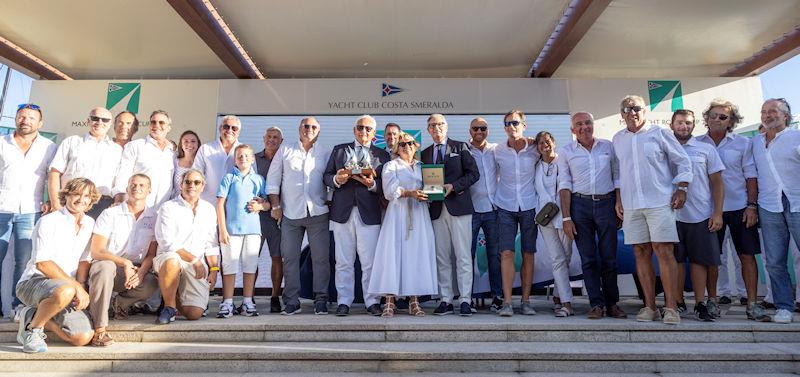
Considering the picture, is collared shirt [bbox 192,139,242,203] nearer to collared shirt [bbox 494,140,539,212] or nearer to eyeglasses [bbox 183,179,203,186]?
eyeglasses [bbox 183,179,203,186]

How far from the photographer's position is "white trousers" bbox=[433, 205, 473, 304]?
12.4 feet

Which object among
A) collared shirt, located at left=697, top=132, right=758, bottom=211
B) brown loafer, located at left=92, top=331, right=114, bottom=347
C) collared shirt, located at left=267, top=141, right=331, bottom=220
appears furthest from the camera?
collared shirt, located at left=267, top=141, right=331, bottom=220

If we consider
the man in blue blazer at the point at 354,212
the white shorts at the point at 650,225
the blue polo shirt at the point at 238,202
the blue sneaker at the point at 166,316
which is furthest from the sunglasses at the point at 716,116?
the blue sneaker at the point at 166,316

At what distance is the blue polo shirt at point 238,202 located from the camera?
12.4 feet

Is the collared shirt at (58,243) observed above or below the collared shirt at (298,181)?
below

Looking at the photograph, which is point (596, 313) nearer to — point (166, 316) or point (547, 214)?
point (547, 214)

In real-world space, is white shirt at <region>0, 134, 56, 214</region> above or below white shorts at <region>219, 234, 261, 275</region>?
above

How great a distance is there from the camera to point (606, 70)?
8.66 m

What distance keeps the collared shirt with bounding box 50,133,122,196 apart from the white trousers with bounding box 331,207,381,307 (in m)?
1.89

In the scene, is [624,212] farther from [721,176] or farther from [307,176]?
[307,176]

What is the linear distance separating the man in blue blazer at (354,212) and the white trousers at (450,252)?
52 cm

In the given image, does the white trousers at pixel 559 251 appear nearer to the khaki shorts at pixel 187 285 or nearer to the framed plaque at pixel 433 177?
the framed plaque at pixel 433 177

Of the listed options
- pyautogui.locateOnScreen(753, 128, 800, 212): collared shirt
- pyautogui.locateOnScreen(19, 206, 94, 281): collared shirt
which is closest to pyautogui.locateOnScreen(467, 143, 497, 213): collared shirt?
pyautogui.locateOnScreen(753, 128, 800, 212): collared shirt

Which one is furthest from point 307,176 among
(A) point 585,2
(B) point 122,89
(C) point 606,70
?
(C) point 606,70
